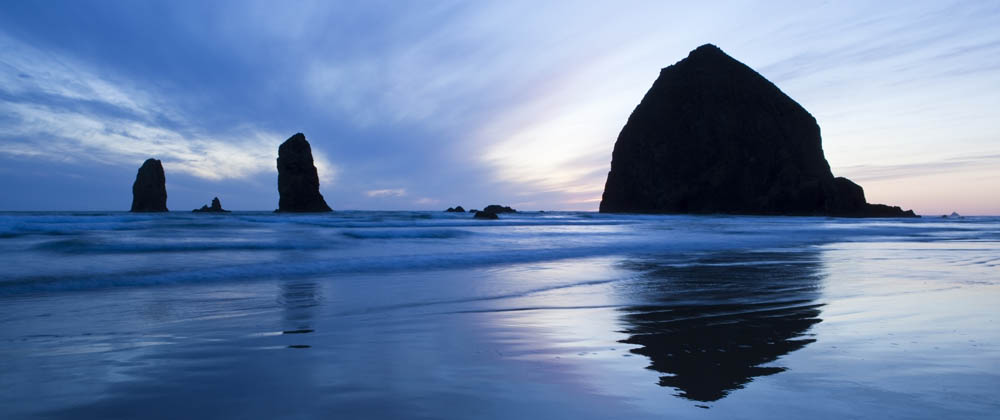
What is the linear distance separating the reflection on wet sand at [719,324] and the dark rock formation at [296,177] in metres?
70.8

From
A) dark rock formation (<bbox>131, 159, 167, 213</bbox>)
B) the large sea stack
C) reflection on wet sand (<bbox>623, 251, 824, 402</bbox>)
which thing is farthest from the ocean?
dark rock formation (<bbox>131, 159, 167, 213</bbox>)

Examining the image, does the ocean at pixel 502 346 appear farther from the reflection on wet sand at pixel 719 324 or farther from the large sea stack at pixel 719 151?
the large sea stack at pixel 719 151

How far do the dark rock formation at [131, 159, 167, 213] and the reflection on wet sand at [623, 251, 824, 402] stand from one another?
80.7 metres

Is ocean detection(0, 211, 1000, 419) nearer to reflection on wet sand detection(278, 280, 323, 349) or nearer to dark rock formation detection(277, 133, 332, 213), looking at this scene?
reflection on wet sand detection(278, 280, 323, 349)

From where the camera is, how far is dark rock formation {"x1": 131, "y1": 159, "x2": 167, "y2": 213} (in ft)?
228

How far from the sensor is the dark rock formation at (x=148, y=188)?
69500mm

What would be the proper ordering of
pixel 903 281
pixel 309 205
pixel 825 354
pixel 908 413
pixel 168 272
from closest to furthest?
pixel 908 413
pixel 825 354
pixel 903 281
pixel 168 272
pixel 309 205

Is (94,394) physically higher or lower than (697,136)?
lower

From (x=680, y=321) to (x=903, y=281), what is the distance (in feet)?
12.6

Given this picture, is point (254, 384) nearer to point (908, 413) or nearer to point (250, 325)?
point (250, 325)

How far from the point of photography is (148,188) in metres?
69.8

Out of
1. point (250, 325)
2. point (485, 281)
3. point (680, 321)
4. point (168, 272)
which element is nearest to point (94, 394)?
point (250, 325)

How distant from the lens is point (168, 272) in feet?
22.1

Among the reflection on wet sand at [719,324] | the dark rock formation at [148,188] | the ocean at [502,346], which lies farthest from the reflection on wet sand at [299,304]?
the dark rock formation at [148,188]
